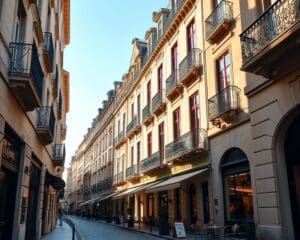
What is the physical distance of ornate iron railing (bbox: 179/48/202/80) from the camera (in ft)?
61.2

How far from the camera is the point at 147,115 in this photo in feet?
93.6

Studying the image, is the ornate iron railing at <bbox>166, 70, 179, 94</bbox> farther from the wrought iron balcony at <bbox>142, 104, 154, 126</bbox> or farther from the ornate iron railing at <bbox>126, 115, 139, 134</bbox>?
the ornate iron railing at <bbox>126, 115, 139, 134</bbox>

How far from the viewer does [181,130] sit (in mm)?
21438

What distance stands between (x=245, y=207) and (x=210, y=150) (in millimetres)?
3626

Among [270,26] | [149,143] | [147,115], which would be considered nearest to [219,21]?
[270,26]

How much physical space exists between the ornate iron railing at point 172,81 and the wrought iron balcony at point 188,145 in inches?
139

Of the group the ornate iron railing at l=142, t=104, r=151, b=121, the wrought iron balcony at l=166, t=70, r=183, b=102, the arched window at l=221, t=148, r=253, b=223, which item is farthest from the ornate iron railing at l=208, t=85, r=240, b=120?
the ornate iron railing at l=142, t=104, r=151, b=121

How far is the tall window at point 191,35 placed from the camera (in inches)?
806

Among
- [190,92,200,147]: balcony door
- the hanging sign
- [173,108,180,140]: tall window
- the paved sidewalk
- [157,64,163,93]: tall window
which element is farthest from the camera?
[157,64,163,93]: tall window

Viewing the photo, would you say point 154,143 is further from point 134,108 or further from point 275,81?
point 275,81

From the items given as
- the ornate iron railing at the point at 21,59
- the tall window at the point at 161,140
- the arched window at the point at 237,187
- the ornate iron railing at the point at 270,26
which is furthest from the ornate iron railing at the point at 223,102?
the tall window at the point at 161,140

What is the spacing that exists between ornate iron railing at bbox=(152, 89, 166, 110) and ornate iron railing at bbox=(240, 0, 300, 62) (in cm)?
1274

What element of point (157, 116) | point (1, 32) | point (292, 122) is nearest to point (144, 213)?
point (157, 116)

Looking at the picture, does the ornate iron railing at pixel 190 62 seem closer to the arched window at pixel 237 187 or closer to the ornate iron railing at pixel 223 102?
the ornate iron railing at pixel 223 102
